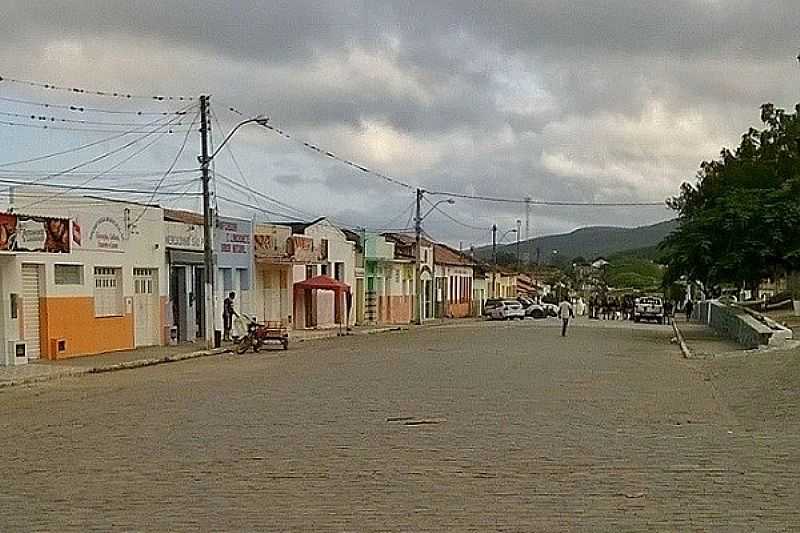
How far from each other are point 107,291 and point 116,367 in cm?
648

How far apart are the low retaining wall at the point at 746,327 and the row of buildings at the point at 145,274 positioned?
17523 mm

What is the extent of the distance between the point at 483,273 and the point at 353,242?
38.9 meters

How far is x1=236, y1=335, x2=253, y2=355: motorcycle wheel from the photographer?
3703 cm

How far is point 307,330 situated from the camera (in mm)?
54156

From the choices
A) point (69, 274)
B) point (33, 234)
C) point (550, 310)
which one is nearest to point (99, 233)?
point (69, 274)

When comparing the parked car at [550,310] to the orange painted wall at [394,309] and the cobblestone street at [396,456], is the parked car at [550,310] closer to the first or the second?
the orange painted wall at [394,309]

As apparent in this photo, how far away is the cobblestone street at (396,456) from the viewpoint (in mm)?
9422

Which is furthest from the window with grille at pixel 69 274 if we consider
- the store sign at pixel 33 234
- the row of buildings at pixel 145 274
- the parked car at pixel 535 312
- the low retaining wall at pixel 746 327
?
the parked car at pixel 535 312

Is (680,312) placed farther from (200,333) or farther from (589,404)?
(589,404)

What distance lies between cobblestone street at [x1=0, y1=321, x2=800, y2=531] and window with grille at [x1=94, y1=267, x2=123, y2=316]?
35.6 ft

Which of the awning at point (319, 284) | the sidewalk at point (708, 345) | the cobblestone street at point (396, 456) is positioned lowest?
the sidewalk at point (708, 345)

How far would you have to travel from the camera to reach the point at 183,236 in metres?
41.4


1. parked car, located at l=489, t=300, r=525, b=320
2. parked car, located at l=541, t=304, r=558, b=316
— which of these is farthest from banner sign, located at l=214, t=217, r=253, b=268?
parked car, located at l=541, t=304, r=558, b=316

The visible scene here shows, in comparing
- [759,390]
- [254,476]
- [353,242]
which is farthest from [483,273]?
[254,476]
